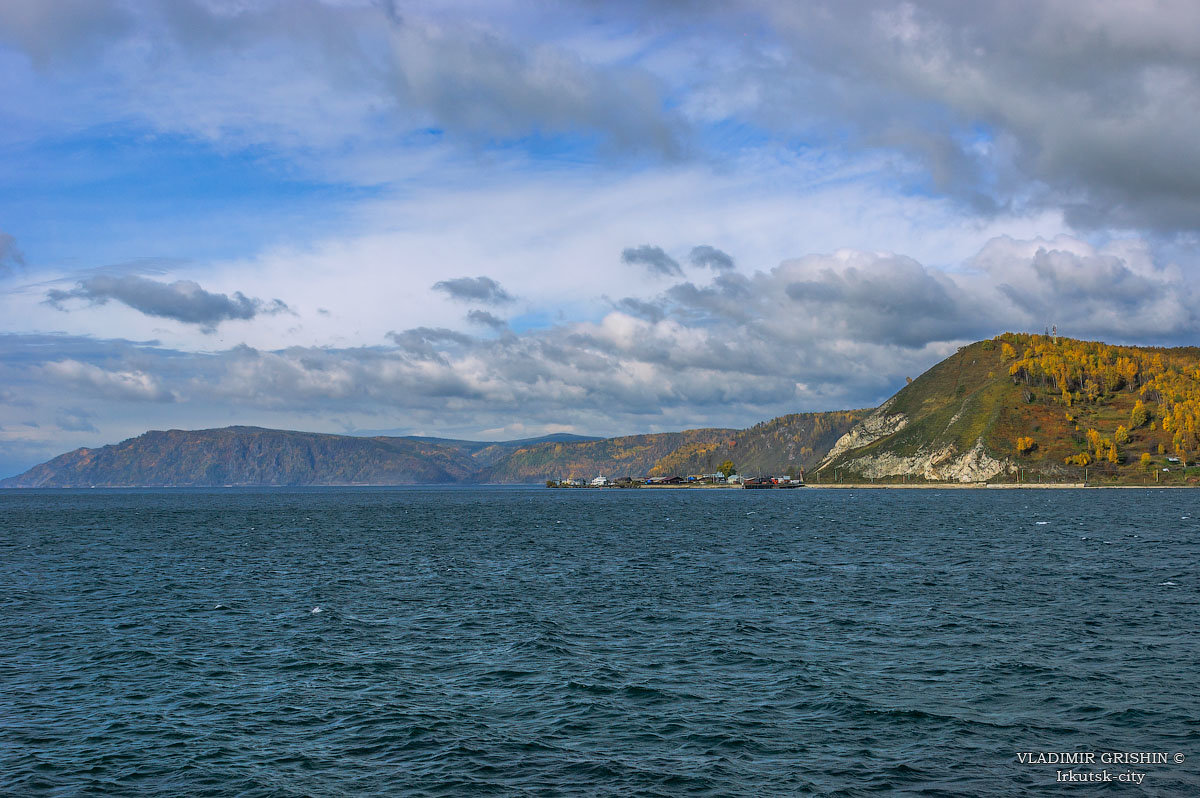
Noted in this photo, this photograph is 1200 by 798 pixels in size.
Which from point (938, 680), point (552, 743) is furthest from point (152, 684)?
point (938, 680)

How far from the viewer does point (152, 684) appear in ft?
133

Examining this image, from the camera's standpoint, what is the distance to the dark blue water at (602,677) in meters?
28.5

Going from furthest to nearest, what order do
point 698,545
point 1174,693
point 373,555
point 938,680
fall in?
point 698,545
point 373,555
point 938,680
point 1174,693

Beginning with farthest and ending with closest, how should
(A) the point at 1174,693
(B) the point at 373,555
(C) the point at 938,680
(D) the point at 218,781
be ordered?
(B) the point at 373,555 → (C) the point at 938,680 → (A) the point at 1174,693 → (D) the point at 218,781

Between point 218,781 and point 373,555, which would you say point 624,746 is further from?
point 373,555

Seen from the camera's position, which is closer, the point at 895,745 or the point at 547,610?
the point at 895,745

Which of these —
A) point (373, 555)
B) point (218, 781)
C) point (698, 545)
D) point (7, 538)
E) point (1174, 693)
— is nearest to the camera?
point (218, 781)

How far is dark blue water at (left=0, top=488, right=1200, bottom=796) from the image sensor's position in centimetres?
2845

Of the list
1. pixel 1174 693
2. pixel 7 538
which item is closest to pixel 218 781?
pixel 1174 693

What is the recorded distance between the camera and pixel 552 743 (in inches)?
1233

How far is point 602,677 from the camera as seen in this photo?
40.4m

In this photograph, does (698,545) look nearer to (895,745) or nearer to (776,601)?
(776,601)

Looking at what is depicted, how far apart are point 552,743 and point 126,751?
16.0 meters

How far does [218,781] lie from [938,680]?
30.3 meters
